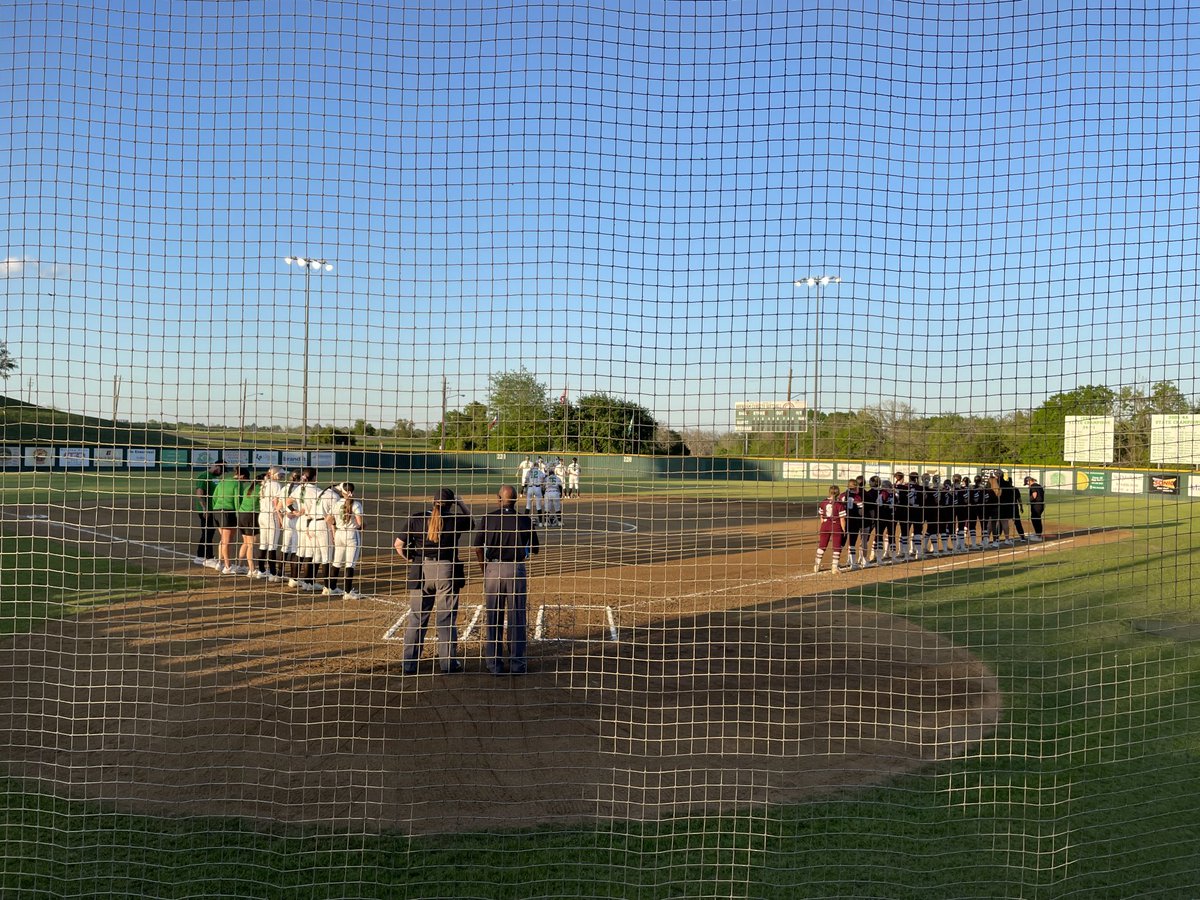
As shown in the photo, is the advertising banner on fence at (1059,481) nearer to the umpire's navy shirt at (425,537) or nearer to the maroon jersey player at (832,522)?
the maroon jersey player at (832,522)

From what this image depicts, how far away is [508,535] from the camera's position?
764 centimetres

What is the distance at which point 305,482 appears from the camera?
37.9ft

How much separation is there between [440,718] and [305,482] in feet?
19.9

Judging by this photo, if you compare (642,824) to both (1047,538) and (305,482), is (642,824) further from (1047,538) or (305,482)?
(1047,538)

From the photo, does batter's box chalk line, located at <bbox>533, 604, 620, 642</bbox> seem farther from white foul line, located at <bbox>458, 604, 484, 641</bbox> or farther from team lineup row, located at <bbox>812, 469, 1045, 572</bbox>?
team lineup row, located at <bbox>812, 469, 1045, 572</bbox>

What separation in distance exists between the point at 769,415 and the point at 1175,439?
2.66 meters

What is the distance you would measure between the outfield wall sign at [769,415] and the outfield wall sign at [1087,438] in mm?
1613

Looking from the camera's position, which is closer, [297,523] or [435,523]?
[435,523]

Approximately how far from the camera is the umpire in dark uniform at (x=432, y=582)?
7.29 meters

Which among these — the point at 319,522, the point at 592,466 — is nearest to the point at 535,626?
the point at 319,522

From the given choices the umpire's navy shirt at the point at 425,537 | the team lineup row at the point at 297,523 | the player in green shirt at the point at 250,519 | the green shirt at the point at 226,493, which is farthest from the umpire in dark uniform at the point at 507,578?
the green shirt at the point at 226,493

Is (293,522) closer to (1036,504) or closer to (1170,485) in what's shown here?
(1036,504)

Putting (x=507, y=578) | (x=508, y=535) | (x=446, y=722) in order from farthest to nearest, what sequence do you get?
(x=508, y=535)
(x=507, y=578)
(x=446, y=722)

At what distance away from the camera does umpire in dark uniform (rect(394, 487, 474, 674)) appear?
7.29 metres
